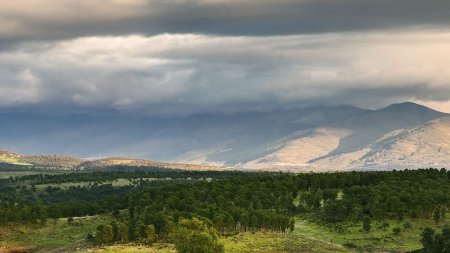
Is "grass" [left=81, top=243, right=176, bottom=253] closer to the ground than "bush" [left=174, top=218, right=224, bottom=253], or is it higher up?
closer to the ground

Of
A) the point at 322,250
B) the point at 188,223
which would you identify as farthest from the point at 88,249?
the point at 322,250

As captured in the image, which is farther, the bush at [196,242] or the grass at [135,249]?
the grass at [135,249]

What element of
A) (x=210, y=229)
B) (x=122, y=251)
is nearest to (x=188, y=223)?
(x=210, y=229)

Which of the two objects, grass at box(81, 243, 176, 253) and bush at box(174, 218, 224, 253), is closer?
bush at box(174, 218, 224, 253)

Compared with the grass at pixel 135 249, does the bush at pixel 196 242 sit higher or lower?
higher

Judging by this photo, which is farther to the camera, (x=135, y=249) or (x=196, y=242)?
(x=135, y=249)

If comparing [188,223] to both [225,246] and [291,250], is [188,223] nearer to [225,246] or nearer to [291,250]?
[225,246]

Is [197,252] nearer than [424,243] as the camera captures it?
Yes

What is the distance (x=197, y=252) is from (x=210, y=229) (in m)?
16.7

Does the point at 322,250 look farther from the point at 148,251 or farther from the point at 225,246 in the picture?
the point at 148,251

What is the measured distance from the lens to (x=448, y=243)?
190375 millimetres

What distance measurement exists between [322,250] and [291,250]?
874 centimetres

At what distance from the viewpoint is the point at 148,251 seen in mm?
185750

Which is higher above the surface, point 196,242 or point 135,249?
point 196,242
